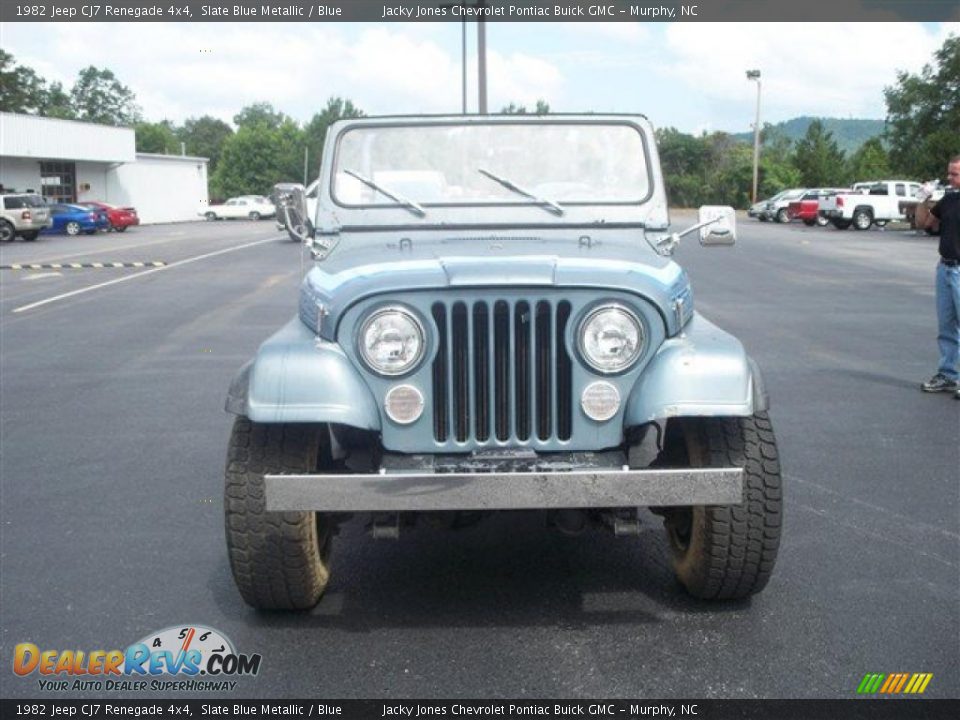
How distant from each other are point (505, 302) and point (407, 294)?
35 cm

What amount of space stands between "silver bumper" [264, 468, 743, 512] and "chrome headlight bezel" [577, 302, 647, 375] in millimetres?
430

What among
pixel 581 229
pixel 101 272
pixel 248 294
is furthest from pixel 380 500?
pixel 101 272

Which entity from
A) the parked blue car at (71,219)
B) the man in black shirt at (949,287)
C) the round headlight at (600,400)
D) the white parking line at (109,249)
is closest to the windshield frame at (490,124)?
the round headlight at (600,400)

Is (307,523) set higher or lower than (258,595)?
higher

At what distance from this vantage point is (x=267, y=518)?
4.00 m

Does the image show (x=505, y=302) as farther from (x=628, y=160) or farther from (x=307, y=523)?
(x=628, y=160)

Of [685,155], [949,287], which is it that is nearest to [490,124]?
[949,287]

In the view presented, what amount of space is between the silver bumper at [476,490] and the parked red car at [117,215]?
44.5 meters

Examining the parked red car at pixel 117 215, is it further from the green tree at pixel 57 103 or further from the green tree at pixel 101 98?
the green tree at pixel 101 98

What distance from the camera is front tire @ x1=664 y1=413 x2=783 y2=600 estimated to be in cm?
407

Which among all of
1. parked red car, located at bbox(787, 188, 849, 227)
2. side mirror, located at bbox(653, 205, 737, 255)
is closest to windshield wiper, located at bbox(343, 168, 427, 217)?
side mirror, located at bbox(653, 205, 737, 255)

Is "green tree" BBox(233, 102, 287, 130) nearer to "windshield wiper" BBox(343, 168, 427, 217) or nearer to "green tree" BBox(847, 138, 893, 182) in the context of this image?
"green tree" BBox(847, 138, 893, 182)

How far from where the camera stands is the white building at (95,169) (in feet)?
164

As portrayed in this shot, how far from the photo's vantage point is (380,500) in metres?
3.71
